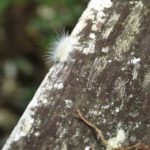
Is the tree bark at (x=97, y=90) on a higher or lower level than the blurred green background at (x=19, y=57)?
lower

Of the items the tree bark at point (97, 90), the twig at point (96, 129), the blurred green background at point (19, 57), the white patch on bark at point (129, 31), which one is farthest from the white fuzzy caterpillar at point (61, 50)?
the blurred green background at point (19, 57)

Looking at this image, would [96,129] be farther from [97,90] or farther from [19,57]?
[19,57]

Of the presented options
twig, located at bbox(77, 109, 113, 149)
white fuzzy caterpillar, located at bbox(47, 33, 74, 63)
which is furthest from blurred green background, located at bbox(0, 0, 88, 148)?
twig, located at bbox(77, 109, 113, 149)

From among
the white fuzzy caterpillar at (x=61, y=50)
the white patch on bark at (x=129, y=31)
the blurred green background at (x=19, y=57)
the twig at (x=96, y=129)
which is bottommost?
the twig at (x=96, y=129)

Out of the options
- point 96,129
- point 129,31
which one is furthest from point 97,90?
point 129,31

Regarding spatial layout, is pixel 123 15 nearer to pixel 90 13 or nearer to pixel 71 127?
pixel 90 13

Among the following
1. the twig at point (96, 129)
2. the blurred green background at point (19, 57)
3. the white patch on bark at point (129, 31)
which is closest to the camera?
the twig at point (96, 129)

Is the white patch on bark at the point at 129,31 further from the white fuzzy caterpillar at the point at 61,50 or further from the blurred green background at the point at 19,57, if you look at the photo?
the blurred green background at the point at 19,57
